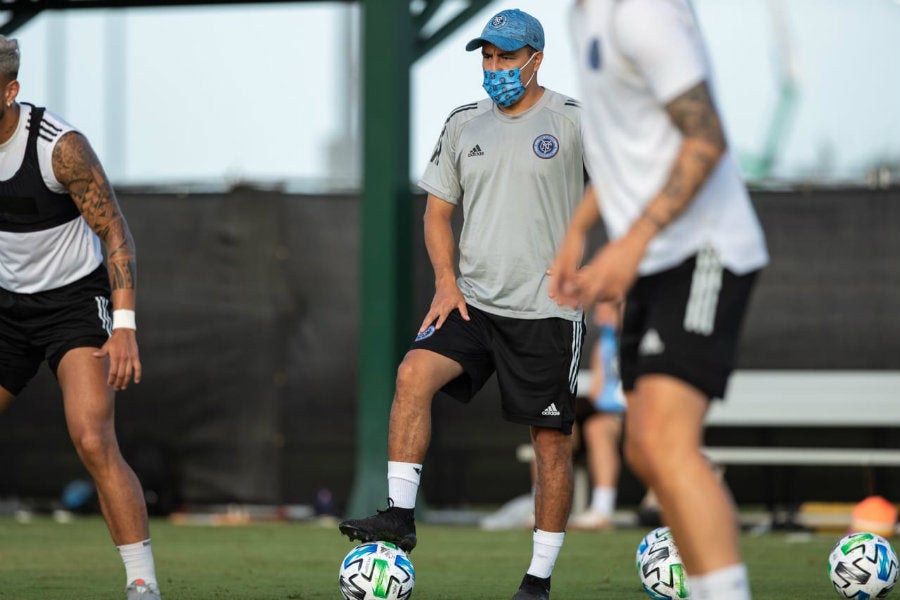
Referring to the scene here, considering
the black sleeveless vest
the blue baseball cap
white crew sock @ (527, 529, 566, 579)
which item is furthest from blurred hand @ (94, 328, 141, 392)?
the blue baseball cap

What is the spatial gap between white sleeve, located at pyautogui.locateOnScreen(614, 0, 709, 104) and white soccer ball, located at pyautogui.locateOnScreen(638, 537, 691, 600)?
2.52 meters

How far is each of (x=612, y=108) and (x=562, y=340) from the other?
2280mm

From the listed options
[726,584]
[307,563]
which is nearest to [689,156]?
[726,584]

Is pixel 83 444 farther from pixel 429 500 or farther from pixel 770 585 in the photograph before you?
pixel 429 500

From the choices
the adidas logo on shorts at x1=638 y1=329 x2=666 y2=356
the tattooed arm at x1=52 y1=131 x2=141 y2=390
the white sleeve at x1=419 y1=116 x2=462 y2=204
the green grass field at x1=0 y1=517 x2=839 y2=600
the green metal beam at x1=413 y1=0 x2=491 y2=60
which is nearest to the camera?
the adidas logo on shorts at x1=638 y1=329 x2=666 y2=356

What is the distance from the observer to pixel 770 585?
710 cm

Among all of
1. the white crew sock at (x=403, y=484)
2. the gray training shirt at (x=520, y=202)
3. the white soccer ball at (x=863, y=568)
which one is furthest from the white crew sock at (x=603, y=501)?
the white crew sock at (x=403, y=484)

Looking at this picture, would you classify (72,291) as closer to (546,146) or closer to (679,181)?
(546,146)

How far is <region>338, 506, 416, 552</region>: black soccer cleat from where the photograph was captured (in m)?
5.64

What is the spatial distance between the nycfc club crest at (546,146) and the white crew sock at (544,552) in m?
1.54

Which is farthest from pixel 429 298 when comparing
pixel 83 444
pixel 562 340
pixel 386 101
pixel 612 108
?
pixel 612 108

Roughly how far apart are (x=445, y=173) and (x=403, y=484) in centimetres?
135

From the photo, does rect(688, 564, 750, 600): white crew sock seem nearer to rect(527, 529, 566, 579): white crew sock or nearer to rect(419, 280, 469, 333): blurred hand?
rect(527, 529, 566, 579): white crew sock

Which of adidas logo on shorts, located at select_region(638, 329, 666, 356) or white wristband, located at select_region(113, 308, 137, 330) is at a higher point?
adidas logo on shorts, located at select_region(638, 329, 666, 356)
